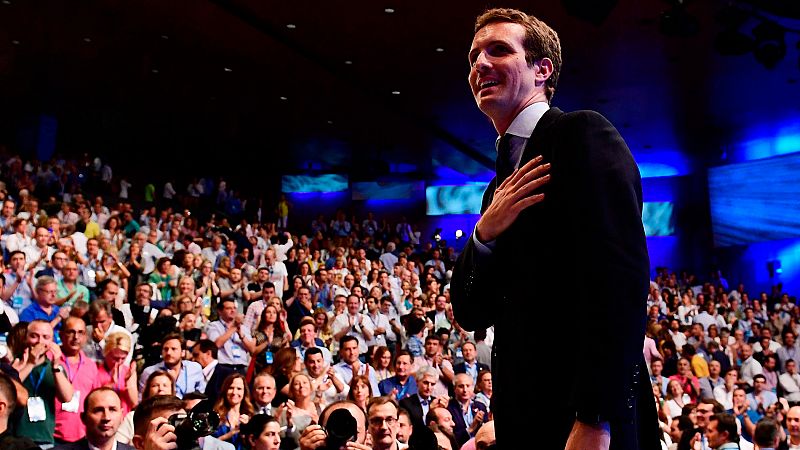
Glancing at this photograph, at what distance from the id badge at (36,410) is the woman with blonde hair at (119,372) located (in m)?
0.74

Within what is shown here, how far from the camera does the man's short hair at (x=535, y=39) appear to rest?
1.26 metres

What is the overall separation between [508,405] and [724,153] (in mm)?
17128

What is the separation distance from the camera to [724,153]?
16.8m

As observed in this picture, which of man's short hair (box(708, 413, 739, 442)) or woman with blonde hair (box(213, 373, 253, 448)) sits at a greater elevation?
woman with blonde hair (box(213, 373, 253, 448))

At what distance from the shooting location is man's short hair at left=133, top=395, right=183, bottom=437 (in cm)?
338

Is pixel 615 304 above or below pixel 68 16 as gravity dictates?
below

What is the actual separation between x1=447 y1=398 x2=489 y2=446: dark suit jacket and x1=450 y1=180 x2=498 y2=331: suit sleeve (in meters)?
4.56

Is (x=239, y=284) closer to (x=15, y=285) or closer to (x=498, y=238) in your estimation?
(x=15, y=285)

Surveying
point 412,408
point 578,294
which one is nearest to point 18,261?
point 412,408

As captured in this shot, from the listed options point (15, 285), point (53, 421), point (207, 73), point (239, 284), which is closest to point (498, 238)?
point (53, 421)

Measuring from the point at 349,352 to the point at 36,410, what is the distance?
288cm

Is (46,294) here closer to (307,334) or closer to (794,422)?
(307,334)

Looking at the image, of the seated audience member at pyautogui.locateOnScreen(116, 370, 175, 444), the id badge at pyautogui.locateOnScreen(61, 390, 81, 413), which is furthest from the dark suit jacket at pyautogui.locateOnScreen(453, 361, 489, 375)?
the id badge at pyautogui.locateOnScreen(61, 390, 81, 413)

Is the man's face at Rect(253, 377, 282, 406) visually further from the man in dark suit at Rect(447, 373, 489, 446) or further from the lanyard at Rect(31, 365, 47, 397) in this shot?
the man in dark suit at Rect(447, 373, 489, 446)
